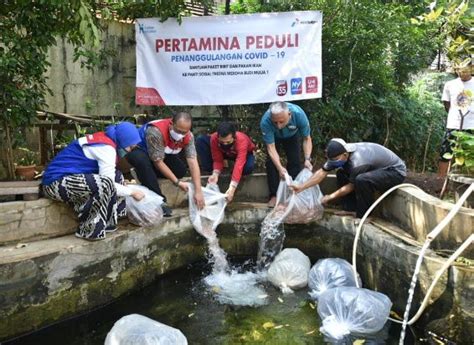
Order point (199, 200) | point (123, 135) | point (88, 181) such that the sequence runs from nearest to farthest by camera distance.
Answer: point (88, 181)
point (123, 135)
point (199, 200)

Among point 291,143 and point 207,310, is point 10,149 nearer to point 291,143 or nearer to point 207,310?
point 207,310

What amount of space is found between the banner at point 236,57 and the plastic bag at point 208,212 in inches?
58.6

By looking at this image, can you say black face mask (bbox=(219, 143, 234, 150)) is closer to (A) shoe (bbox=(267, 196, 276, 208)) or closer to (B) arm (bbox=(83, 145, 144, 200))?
(A) shoe (bbox=(267, 196, 276, 208))

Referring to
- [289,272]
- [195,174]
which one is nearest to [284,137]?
[195,174]

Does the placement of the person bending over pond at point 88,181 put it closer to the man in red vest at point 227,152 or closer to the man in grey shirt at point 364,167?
the man in red vest at point 227,152

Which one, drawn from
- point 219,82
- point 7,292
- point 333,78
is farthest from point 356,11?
point 7,292

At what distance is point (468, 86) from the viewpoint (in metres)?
5.23

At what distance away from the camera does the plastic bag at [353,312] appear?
3490 millimetres

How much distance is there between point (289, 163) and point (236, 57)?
1563 mm

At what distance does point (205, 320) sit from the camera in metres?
3.87

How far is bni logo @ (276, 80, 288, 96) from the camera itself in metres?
5.67

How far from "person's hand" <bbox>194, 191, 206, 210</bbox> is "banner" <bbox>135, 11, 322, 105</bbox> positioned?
1584 mm

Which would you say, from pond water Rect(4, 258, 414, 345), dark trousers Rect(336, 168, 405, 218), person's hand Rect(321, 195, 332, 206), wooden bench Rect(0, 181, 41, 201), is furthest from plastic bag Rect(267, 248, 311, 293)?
wooden bench Rect(0, 181, 41, 201)

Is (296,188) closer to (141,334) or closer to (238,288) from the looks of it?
(238,288)
